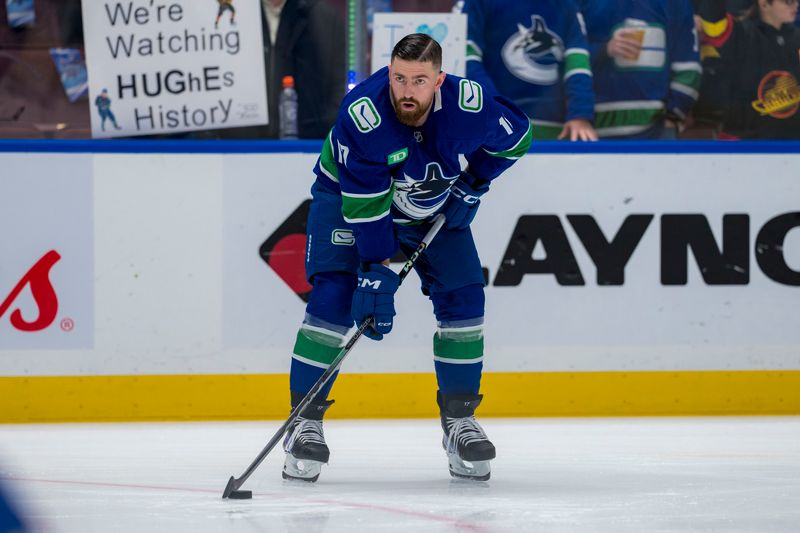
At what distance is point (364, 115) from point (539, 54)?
2016mm

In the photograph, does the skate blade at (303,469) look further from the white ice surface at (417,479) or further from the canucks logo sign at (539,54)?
the canucks logo sign at (539,54)

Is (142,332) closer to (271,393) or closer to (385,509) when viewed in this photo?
(271,393)

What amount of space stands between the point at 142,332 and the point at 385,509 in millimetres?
1852

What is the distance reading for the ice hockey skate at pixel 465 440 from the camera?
116 inches

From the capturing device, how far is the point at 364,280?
2842 mm

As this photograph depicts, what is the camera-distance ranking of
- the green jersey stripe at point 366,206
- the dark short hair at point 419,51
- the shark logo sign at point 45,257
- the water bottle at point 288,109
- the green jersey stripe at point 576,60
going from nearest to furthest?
the dark short hair at point 419,51 → the green jersey stripe at point 366,206 → the shark logo sign at point 45,257 → the water bottle at point 288,109 → the green jersey stripe at point 576,60

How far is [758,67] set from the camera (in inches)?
180

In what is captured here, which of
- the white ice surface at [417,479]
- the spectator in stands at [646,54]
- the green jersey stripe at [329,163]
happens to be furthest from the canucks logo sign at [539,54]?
the green jersey stripe at [329,163]

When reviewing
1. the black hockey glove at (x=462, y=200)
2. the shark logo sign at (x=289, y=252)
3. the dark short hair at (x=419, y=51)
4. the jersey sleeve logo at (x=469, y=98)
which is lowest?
the shark logo sign at (x=289, y=252)

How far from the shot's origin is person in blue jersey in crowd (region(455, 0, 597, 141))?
449cm

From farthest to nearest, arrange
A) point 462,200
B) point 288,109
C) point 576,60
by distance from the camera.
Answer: point 576,60 < point 288,109 < point 462,200

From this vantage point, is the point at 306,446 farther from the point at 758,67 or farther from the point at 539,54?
the point at 758,67

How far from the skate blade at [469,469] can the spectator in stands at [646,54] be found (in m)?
1.96

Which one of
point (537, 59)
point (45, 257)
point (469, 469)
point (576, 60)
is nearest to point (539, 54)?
point (537, 59)
